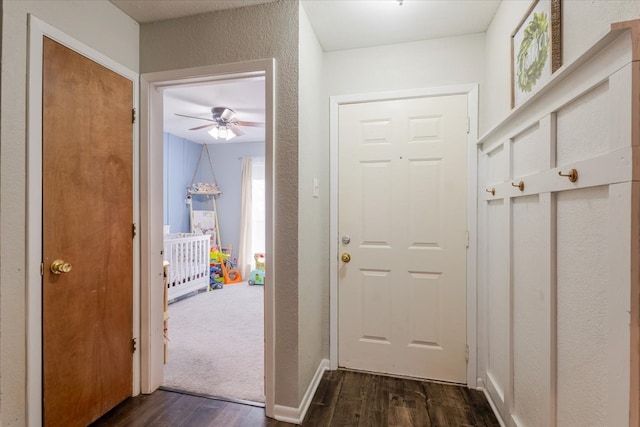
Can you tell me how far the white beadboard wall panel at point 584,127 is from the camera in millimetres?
888

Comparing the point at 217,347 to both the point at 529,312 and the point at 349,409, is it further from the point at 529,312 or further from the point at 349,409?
the point at 529,312

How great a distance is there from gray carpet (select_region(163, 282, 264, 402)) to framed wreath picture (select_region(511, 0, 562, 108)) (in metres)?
2.35

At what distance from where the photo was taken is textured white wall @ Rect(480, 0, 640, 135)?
0.87 m

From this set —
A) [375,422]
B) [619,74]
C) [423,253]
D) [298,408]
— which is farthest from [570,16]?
[298,408]

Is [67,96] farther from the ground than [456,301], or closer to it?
farther from the ground

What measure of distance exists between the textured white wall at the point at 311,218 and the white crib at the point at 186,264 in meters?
2.65

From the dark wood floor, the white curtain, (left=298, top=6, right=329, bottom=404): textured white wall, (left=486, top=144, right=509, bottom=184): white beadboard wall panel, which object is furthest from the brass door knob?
the white curtain

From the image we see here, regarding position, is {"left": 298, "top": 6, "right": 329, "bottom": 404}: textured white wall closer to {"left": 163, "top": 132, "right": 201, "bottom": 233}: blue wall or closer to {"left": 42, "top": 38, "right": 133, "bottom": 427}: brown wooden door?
{"left": 42, "top": 38, "right": 133, "bottom": 427}: brown wooden door

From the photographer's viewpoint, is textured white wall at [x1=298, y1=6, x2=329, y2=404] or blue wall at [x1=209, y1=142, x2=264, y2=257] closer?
textured white wall at [x1=298, y1=6, x2=329, y2=404]

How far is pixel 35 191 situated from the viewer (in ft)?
4.54

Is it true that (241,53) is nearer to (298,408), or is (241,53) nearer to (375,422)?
(298,408)

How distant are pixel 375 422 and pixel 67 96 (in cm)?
246

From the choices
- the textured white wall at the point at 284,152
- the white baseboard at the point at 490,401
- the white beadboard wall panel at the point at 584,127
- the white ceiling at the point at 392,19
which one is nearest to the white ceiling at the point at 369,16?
the white ceiling at the point at 392,19

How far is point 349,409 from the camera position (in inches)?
71.7
